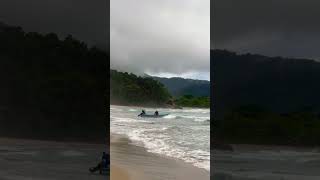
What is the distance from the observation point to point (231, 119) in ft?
13.2

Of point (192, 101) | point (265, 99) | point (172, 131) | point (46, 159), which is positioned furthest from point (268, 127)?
point (46, 159)

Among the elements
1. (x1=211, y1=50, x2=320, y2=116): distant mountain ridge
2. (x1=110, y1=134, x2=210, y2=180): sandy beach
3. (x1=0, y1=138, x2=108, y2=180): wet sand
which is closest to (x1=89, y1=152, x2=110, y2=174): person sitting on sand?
(x1=0, y1=138, x2=108, y2=180): wet sand

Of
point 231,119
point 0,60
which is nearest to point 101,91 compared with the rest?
point 0,60

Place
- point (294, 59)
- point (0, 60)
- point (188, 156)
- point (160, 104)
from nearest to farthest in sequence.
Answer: point (294, 59)
point (0, 60)
point (188, 156)
point (160, 104)

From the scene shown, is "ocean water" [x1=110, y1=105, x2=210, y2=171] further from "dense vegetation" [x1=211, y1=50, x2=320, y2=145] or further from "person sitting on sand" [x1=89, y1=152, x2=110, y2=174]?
"person sitting on sand" [x1=89, y1=152, x2=110, y2=174]

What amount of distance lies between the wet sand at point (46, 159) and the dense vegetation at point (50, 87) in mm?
82

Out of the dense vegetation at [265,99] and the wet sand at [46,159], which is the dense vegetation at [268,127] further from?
the wet sand at [46,159]

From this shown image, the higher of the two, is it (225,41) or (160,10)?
(160,10)

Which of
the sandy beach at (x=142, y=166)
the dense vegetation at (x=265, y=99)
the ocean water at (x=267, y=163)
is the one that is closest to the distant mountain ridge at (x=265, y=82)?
the dense vegetation at (x=265, y=99)

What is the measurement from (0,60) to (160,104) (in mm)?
1879

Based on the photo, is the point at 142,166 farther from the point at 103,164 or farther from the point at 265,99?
the point at 265,99

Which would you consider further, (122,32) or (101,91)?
(122,32)

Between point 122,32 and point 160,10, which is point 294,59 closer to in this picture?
point 160,10

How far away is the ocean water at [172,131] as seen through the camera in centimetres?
477
